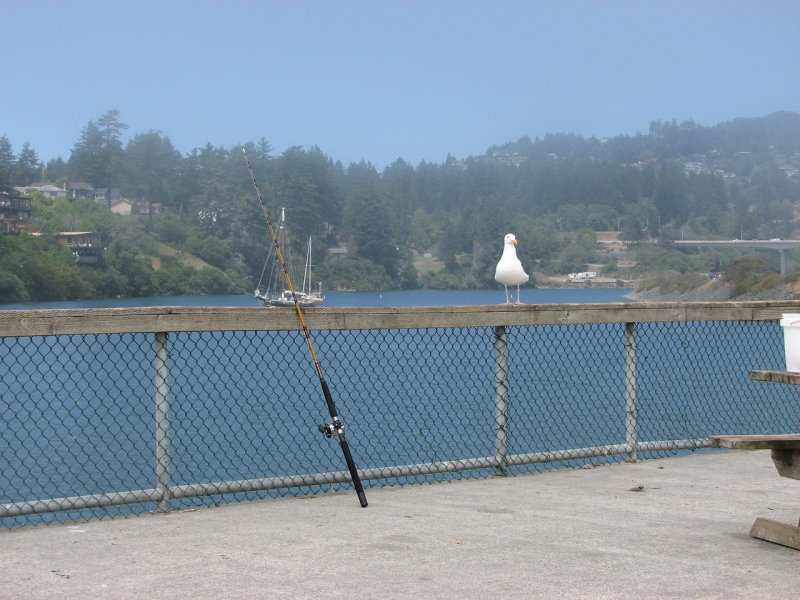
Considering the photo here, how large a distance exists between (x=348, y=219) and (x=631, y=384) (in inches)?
4784

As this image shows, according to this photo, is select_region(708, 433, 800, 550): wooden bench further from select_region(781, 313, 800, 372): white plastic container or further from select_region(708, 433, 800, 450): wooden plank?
select_region(781, 313, 800, 372): white plastic container

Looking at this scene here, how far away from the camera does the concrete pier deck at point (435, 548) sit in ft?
11.2

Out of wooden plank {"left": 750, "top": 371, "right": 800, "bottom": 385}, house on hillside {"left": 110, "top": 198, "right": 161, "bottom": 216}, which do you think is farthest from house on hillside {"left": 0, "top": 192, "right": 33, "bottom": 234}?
wooden plank {"left": 750, "top": 371, "right": 800, "bottom": 385}

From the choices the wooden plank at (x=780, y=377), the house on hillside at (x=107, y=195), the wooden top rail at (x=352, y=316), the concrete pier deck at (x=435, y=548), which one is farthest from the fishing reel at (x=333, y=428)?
the house on hillside at (x=107, y=195)

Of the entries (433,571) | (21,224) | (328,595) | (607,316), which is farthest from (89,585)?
(21,224)

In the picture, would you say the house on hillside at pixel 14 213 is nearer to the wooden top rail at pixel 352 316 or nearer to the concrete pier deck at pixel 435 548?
the wooden top rail at pixel 352 316

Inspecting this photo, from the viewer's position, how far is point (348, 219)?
416ft

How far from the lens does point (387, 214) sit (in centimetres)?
13275

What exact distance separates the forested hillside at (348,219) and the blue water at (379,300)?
1289 millimetres

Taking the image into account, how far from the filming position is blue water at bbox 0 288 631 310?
6719 cm

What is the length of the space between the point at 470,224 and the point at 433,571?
131 m

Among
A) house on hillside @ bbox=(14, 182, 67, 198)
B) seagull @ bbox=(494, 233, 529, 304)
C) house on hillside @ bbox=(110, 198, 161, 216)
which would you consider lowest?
seagull @ bbox=(494, 233, 529, 304)

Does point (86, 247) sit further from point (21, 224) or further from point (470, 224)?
point (470, 224)

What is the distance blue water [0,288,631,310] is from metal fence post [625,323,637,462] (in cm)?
2204
